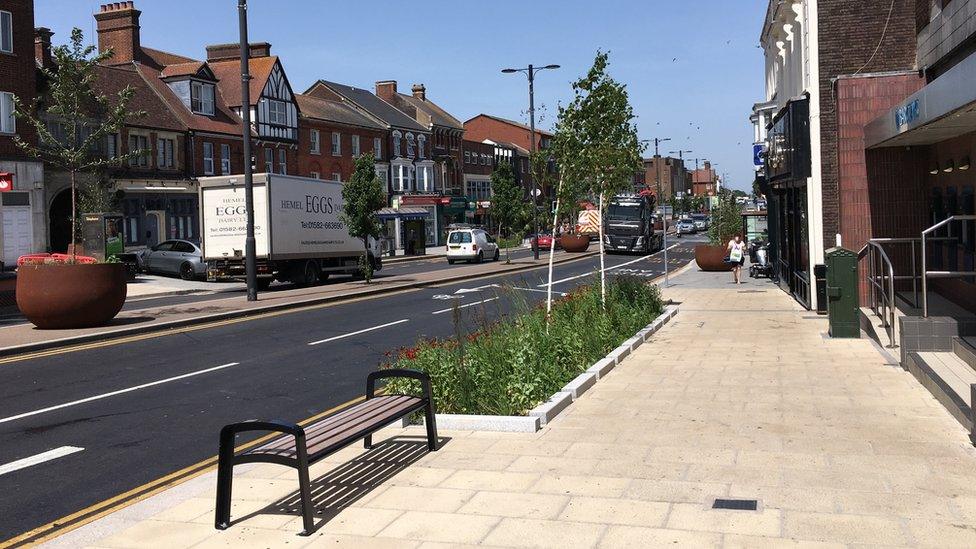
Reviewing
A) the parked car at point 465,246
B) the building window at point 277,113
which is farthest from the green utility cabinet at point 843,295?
the building window at point 277,113

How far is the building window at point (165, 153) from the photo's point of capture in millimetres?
44281

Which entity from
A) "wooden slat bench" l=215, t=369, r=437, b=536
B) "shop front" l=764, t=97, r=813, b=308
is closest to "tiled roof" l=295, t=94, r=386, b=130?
"shop front" l=764, t=97, r=813, b=308

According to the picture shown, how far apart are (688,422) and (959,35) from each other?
10.5 metres

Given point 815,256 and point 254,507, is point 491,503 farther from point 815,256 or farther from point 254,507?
point 815,256

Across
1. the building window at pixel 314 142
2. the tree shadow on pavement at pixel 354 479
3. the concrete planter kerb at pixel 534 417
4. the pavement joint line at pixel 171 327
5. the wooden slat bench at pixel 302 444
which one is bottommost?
the tree shadow on pavement at pixel 354 479

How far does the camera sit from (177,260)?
36.2 m

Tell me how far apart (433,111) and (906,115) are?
69.8m

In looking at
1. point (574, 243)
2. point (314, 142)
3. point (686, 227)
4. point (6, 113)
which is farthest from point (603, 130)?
point (686, 227)

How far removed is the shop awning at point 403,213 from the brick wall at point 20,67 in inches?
1102

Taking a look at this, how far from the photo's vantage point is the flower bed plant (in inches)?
336

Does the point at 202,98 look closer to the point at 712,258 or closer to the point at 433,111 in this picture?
the point at 712,258

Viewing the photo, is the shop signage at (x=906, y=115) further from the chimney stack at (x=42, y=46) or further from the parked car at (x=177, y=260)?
the chimney stack at (x=42, y=46)

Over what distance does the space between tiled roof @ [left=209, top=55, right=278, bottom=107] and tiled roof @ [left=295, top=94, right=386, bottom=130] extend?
156 inches

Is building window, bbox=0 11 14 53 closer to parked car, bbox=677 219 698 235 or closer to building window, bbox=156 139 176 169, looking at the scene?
building window, bbox=156 139 176 169
